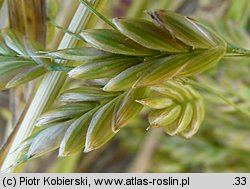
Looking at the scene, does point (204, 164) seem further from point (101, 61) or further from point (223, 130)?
point (101, 61)

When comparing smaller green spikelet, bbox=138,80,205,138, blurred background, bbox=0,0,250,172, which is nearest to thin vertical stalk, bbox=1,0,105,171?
smaller green spikelet, bbox=138,80,205,138

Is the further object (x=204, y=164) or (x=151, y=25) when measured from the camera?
(x=204, y=164)
